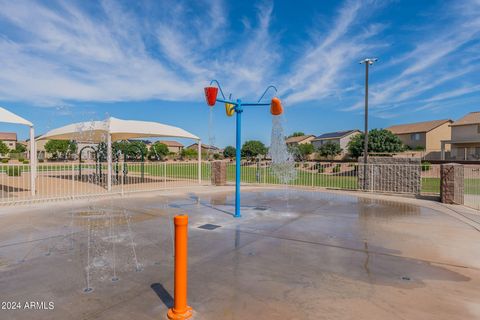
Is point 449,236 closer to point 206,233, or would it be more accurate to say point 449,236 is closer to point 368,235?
point 368,235

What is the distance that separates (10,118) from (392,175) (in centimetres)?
1521

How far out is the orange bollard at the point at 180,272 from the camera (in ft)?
9.86

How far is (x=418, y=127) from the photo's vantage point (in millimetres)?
53469

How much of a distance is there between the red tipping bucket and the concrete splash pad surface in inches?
117

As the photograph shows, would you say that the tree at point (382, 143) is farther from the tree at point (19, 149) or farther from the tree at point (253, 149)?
the tree at point (19, 149)

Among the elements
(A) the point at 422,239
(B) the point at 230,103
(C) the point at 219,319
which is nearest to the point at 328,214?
(A) the point at 422,239

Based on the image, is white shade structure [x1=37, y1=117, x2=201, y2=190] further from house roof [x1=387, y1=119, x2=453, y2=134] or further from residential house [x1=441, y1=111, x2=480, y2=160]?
house roof [x1=387, y1=119, x2=453, y2=134]

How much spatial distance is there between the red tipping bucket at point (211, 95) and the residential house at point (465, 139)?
41.3 meters

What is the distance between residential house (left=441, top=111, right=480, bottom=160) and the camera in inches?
1502

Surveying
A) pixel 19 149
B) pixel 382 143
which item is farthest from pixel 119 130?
pixel 19 149

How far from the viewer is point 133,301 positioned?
3.36 m

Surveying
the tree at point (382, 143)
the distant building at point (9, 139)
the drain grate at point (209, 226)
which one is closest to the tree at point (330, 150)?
the tree at point (382, 143)

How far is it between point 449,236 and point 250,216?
450 cm

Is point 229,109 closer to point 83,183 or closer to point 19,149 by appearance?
point 83,183
